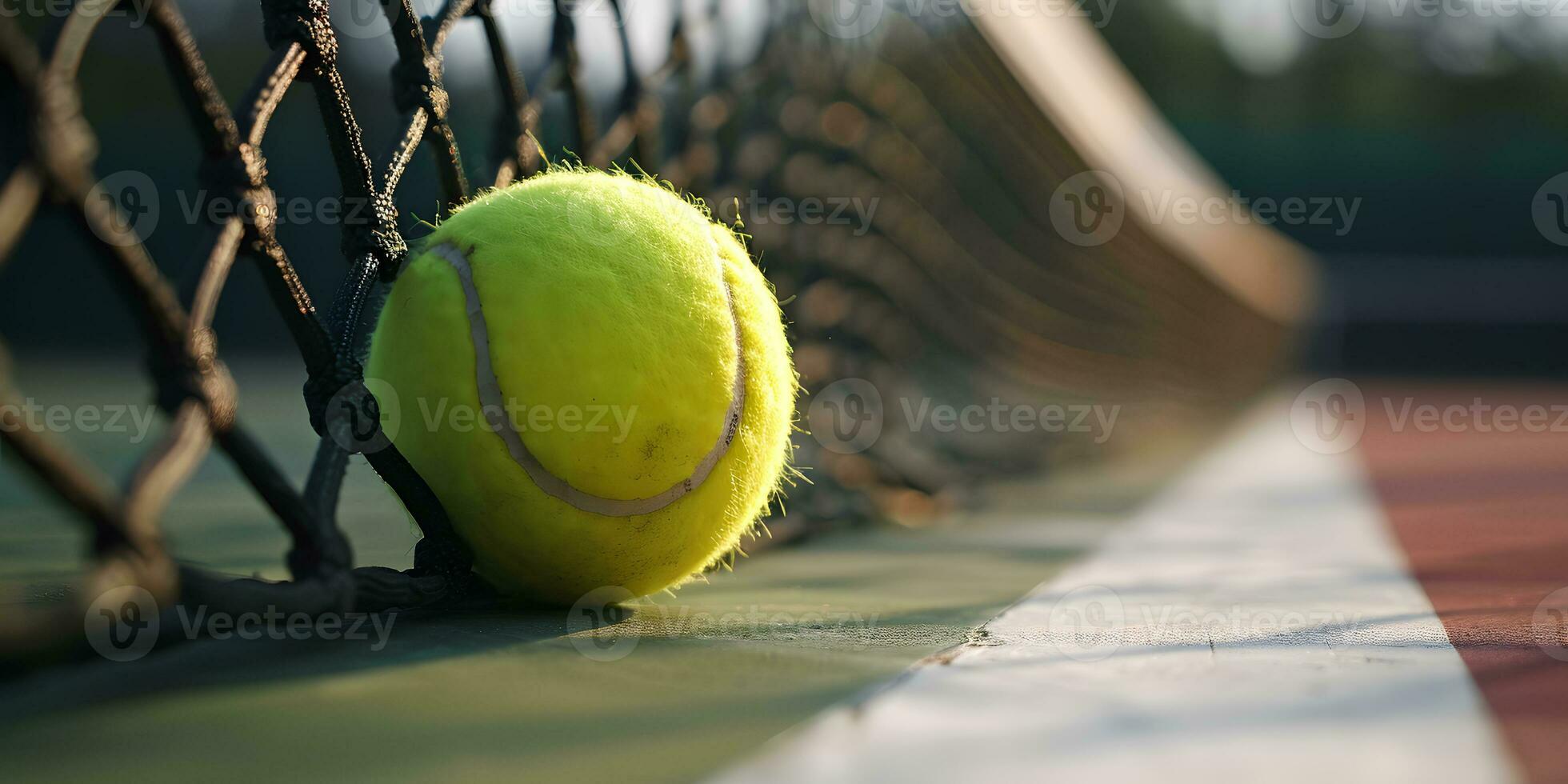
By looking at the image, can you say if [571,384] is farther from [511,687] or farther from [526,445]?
[511,687]

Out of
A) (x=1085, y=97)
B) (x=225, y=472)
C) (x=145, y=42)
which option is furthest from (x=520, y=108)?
(x=145, y=42)

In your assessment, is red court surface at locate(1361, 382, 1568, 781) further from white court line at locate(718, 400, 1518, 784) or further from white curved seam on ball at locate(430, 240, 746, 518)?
white curved seam on ball at locate(430, 240, 746, 518)

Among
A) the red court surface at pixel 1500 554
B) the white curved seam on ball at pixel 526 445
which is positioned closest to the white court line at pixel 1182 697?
the red court surface at pixel 1500 554

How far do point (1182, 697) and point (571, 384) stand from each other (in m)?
0.46

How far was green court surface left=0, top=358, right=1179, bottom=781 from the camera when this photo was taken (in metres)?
0.64

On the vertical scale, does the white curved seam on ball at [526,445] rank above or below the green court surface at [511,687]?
above

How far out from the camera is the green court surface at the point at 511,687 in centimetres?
64

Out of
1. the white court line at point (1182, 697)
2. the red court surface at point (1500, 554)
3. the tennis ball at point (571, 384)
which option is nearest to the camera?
the white court line at point (1182, 697)

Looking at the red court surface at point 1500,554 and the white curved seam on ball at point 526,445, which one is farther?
the white curved seam on ball at point 526,445

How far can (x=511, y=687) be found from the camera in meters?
0.78

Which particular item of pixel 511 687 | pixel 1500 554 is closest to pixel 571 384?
pixel 511 687

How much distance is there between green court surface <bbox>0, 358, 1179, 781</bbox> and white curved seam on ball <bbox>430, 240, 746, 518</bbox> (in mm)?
98

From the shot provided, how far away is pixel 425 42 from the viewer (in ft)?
3.48

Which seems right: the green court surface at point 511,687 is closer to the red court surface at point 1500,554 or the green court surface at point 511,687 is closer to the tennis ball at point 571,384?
the tennis ball at point 571,384
